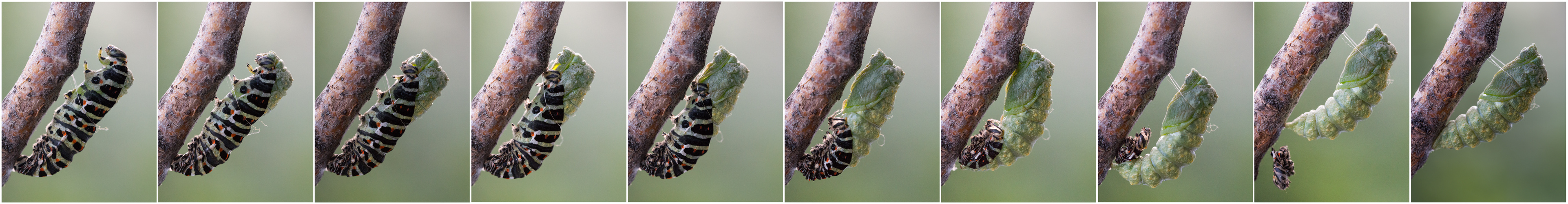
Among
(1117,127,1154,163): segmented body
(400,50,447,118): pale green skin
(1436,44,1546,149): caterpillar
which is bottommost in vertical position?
(1117,127,1154,163): segmented body

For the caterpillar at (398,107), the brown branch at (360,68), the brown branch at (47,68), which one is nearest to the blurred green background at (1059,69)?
the caterpillar at (398,107)

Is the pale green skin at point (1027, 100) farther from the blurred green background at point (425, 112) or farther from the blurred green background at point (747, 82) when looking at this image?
the blurred green background at point (425, 112)

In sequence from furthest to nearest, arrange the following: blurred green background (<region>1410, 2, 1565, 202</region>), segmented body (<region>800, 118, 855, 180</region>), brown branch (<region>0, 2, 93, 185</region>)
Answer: blurred green background (<region>1410, 2, 1565, 202</region>), segmented body (<region>800, 118, 855, 180</region>), brown branch (<region>0, 2, 93, 185</region>)

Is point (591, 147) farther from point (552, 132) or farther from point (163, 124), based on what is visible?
point (163, 124)

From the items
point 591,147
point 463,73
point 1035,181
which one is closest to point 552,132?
point 591,147

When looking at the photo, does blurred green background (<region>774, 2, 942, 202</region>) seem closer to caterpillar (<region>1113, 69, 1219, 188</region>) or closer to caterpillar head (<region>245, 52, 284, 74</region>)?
caterpillar (<region>1113, 69, 1219, 188</region>)

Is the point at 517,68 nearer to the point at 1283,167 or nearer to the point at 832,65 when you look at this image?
the point at 832,65

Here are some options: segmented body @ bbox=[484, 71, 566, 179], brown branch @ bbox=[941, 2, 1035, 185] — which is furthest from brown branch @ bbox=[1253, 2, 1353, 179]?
segmented body @ bbox=[484, 71, 566, 179]
